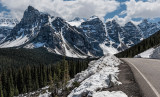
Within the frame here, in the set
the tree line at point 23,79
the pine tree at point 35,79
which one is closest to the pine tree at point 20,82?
the tree line at point 23,79

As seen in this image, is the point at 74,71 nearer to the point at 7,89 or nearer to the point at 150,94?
the point at 7,89

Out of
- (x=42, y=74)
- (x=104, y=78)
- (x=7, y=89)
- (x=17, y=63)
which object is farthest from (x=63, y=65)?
(x=17, y=63)

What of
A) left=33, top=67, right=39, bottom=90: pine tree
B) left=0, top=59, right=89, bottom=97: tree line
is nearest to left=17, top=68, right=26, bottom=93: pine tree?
left=0, top=59, right=89, bottom=97: tree line

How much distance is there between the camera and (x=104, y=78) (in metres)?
10.7

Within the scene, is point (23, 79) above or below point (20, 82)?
above

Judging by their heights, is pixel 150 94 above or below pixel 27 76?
above

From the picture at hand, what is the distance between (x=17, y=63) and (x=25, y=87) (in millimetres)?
128405

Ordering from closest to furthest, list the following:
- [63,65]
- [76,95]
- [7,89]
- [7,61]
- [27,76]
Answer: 1. [76,95]
2. [63,65]
3. [7,89]
4. [27,76]
5. [7,61]

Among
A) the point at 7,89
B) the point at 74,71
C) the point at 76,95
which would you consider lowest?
the point at 7,89

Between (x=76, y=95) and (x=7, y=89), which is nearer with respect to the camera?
(x=76, y=95)

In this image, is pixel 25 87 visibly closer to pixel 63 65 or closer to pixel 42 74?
pixel 42 74

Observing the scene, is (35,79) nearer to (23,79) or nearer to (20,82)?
(23,79)

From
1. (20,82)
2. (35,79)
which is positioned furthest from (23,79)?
(35,79)

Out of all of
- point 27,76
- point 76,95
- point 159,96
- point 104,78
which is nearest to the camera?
point 159,96
